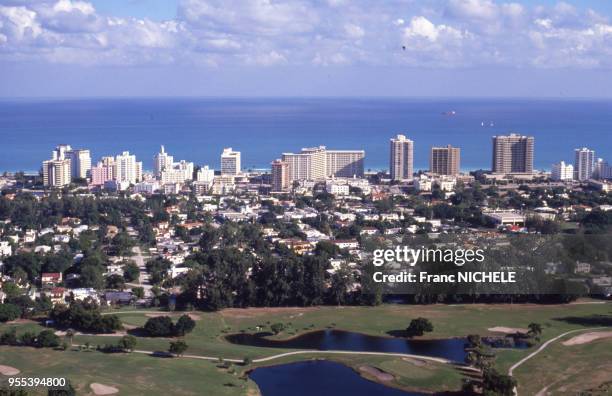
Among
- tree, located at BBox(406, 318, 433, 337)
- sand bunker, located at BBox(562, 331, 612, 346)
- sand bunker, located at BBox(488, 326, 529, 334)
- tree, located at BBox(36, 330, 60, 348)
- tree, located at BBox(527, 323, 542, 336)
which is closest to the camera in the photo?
tree, located at BBox(36, 330, 60, 348)

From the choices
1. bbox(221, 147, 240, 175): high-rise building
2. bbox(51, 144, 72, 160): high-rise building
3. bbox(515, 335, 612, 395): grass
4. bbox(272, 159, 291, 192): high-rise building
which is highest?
bbox(51, 144, 72, 160): high-rise building

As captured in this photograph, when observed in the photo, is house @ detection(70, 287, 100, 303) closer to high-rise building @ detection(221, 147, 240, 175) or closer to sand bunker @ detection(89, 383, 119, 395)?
sand bunker @ detection(89, 383, 119, 395)

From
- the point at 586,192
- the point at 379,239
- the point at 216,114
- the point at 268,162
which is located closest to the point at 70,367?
the point at 379,239

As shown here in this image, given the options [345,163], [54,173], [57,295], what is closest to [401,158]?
[345,163]

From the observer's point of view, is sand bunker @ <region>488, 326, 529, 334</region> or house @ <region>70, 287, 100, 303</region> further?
house @ <region>70, 287, 100, 303</region>

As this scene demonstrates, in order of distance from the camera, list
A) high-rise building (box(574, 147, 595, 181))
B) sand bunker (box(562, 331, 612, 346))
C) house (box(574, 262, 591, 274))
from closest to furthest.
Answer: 1. sand bunker (box(562, 331, 612, 346))
2. house (box(574, 262, 591, 274))
3. high-rise building (box(574, 147, 595, 181))

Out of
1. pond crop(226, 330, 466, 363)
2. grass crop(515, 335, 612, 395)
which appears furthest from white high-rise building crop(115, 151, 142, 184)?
grass crop(515, 335, 612, 395)

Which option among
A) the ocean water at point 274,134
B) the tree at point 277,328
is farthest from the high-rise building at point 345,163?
the tree at point 277,328

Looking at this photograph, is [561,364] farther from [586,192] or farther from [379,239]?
[586,192]

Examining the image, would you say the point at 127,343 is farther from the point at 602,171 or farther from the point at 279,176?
the point at 602,171
